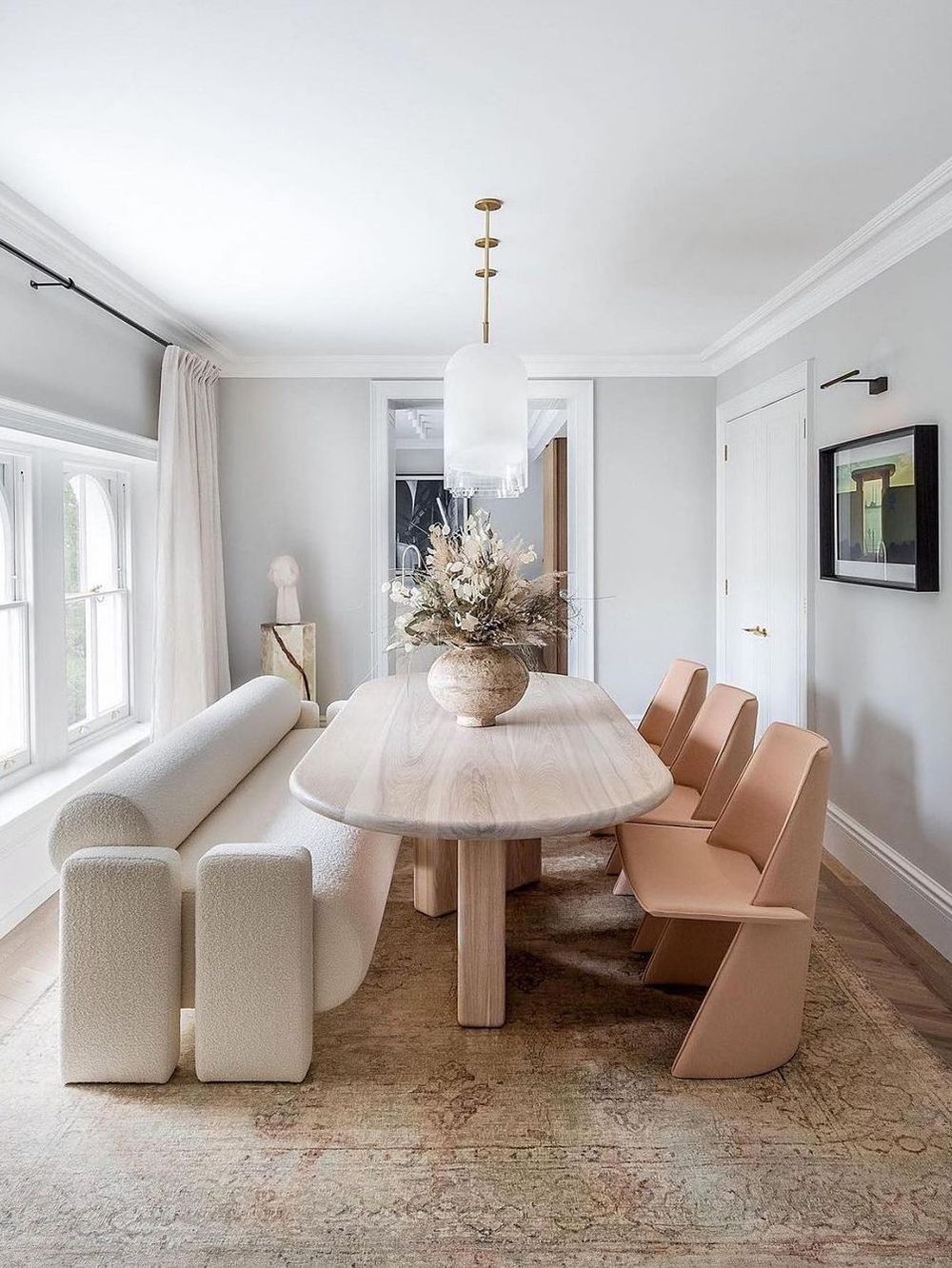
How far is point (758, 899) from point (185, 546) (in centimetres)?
346

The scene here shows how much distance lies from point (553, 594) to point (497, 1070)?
4.31ft

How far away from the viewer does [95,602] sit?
4.35 meters

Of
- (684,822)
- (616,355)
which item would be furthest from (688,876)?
(616,355)

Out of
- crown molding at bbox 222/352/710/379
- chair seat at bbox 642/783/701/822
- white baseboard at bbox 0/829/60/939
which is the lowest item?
white baseboard at bbox 0/829/60/939

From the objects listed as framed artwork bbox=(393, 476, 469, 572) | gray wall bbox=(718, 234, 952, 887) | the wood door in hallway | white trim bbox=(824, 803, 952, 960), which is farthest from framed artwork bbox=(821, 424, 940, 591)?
framed artwork bbox=(393, 476, 469, 572)

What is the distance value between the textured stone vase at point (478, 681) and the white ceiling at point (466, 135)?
1.48 meters

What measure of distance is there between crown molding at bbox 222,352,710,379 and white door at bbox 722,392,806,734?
55 centimetres

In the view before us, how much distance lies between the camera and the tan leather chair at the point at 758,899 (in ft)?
6.92

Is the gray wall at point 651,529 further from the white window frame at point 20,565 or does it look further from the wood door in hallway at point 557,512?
the white window frame at point 20,565

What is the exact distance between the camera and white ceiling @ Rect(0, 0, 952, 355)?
1.97 m

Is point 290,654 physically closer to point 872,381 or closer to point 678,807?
point 678,807

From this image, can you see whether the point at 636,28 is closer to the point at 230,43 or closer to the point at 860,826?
the point at 230,43

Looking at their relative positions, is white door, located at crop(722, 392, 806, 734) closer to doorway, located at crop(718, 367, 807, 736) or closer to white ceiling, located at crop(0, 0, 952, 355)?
doorway, located at crop(718, 367, 807, 736)

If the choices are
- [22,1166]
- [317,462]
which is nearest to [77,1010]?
[22,1166]
